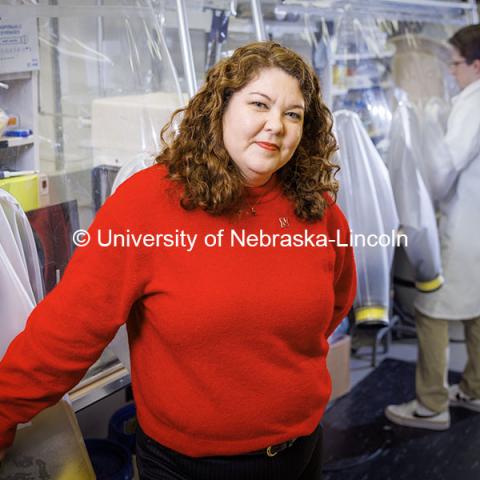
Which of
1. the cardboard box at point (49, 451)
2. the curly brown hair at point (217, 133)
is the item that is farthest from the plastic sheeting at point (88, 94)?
the cardboard box at point (49, 451)

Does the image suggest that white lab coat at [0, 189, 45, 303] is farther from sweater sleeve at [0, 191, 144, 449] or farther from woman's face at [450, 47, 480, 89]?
woman's face at [450, 47, 480, 89]

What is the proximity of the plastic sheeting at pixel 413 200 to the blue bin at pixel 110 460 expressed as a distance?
130 cm

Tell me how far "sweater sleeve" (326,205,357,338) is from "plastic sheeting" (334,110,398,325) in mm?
778

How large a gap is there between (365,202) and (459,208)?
53 cm

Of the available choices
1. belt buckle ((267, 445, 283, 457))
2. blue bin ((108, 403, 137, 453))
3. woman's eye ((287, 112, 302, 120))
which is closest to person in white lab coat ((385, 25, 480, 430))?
blue bin ((108, 403, 137, 453))

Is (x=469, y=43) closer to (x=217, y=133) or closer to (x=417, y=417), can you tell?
(x=417, y=417)

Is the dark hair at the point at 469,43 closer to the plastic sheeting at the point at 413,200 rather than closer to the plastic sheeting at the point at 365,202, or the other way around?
the plastic sheeting at the point at 413,200

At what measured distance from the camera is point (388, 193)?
245 cm

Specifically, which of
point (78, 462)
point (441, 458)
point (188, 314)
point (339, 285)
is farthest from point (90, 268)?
point (441, 458)

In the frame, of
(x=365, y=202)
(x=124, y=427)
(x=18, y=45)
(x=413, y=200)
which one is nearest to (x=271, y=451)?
(x=124, y=427)

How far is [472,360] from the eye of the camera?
295 centimetres

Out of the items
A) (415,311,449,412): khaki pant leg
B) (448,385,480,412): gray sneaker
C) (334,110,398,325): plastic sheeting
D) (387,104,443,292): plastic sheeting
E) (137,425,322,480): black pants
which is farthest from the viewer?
(448,385,480,412): gray sneaker

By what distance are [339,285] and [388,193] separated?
0.93 metres

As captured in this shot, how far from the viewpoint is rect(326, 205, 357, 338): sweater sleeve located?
150 cm
